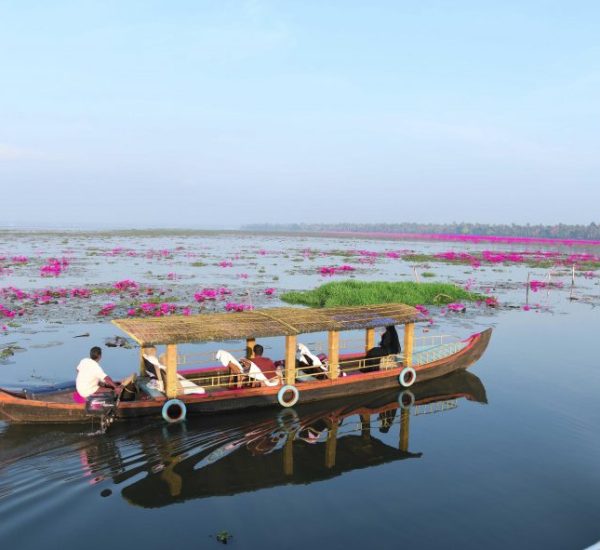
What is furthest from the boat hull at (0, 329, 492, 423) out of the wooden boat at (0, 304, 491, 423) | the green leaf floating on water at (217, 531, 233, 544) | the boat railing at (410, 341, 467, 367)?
the green leaf floating on water at (217, 531, 233, 544)

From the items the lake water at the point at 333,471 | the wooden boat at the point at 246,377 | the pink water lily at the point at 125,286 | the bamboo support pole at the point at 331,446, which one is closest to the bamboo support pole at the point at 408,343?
the wooden boat at the point at 246,377

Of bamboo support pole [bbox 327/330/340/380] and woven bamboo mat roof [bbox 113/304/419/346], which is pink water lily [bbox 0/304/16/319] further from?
bamboo support pole [bbox 327/330/340/380]

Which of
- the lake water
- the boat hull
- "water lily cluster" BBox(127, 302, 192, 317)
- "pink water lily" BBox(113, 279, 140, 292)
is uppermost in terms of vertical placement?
"pink water lily" BBox(113, 279, 140, 292)

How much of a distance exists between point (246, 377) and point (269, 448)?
255cm

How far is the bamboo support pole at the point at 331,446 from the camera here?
9.68 metres

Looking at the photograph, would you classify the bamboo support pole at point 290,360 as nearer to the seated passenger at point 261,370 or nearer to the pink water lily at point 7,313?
the seated passenger at point 261,370

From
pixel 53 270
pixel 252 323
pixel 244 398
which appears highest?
pixel 252 323

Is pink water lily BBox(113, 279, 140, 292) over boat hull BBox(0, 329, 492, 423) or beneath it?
over

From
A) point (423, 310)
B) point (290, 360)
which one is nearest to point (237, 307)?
point (423, 310)

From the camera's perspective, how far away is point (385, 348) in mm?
14398

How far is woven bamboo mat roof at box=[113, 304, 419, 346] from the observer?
10828 mm

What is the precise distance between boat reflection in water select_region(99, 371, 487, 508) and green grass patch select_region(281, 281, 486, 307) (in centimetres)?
1240

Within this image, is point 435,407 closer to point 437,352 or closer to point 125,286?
point 437,352

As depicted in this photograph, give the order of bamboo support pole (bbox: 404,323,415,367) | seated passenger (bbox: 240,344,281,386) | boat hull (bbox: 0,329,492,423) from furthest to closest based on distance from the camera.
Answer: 1. bamboo support pole (bbox: 404,323,415,367)
2. seated passenger (bbox: 240,344,281,386)
3. boat hull (bbox: 0,329,492,423)
